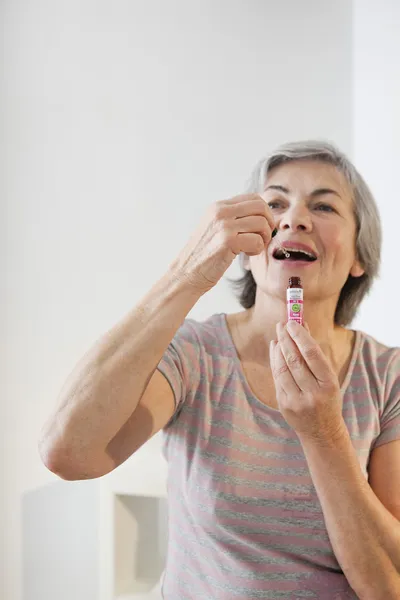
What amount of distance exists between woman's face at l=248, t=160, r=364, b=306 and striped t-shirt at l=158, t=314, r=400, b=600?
180 mm

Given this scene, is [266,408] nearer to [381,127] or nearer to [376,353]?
[376,353]

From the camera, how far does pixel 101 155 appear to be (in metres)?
1.89

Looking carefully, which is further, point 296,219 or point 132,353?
point 296,219

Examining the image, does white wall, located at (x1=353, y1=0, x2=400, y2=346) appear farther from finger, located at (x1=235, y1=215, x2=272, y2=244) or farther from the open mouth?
finger, located at (x1=235, y1=215, x2=272, y2=244)

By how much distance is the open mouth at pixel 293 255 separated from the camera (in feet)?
4.12

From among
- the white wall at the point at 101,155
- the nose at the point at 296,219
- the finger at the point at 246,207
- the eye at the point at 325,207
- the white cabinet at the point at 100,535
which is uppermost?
the white wall at the point at 101,155

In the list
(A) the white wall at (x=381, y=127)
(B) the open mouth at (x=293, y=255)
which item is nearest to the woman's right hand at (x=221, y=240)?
(B) the open mouth at (x=293, y=255)

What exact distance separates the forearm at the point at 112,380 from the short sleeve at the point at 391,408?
1.57 ft

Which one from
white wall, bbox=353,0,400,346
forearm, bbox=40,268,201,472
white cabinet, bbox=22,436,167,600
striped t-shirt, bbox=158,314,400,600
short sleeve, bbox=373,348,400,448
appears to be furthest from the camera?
white wall, bbox=353,0,400,346

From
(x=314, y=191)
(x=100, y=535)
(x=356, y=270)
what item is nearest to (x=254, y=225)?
(x=314, y=191)

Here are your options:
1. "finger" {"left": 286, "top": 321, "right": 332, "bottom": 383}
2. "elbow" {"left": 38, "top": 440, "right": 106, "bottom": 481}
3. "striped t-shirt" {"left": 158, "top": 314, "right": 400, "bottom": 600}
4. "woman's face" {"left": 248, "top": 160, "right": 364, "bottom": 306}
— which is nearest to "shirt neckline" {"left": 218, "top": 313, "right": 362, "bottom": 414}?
"striped t-shirt" {"left": 158, "top": 314, "right": 400, "bottom": 600}

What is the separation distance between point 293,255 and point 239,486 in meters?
0.43

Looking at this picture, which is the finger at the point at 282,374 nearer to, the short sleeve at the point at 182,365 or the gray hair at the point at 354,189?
the short sleeve at the point at 182,365

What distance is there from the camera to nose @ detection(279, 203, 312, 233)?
126cm
